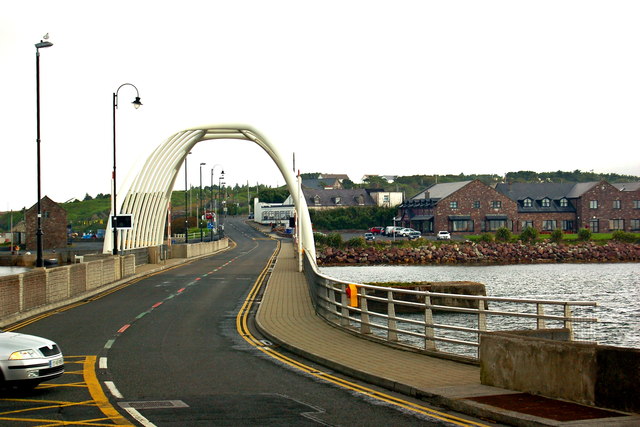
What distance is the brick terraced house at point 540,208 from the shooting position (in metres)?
116

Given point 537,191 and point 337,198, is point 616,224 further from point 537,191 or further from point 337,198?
point 337,198

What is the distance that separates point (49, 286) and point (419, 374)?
722 inches

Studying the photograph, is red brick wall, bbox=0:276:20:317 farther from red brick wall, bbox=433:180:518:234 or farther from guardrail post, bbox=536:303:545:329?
red brick wall, bbox=433:180:518:234

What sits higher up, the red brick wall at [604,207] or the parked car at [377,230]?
the red brick wall at [604,207]

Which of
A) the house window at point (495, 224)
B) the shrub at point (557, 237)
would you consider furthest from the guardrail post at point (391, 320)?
the house window at point (495, 224)

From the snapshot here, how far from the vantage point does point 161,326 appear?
21.7 m

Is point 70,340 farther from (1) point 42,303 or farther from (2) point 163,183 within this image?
(2) point 163,183

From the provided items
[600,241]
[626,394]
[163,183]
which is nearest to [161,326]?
[626,394]

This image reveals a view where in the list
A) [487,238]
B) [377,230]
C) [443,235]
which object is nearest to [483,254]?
[487,238]

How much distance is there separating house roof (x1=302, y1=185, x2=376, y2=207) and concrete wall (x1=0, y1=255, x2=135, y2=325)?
110109 millimetres

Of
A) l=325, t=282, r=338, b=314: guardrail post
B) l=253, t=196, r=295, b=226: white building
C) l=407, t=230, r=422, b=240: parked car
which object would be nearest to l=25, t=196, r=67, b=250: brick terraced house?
l=407, t=230, r=422, b=240: parked car

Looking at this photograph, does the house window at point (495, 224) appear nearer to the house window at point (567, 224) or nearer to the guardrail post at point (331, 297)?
the house window at point (567, 224)

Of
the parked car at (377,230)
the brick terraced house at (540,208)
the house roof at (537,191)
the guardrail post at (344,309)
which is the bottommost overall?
the guardrail post at (344,309)

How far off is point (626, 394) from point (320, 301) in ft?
45.7
